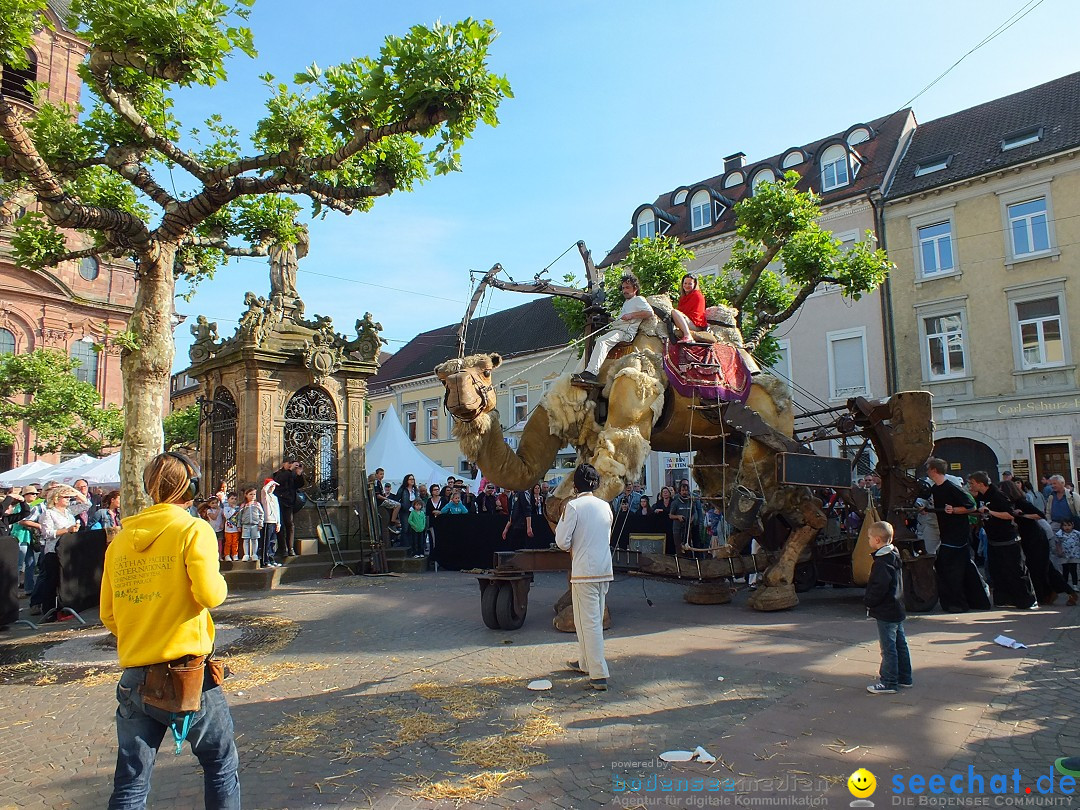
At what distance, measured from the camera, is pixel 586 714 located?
4.84 metres

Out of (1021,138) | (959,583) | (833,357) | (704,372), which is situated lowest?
(959,583)

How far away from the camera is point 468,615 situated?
871 cm

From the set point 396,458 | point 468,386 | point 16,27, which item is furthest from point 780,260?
point 16,27

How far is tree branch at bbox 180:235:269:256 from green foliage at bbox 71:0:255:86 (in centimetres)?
249

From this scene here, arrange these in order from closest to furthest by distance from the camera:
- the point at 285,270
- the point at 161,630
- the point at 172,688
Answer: the point at 172,688 → the point at 161,630 → the point at 285,270

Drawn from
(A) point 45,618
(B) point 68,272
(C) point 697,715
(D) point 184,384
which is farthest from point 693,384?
(D) point 184,384

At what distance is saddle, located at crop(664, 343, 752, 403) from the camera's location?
8.31 m

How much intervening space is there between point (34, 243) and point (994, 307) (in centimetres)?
2395

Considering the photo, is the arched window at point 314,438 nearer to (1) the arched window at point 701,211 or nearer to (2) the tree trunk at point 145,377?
(2) the tree trunk at point 145,377

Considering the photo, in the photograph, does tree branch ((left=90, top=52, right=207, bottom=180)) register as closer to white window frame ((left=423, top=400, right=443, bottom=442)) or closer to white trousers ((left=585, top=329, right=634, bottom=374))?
white trousers ((left=585, top=329, right=634, bottom=374))

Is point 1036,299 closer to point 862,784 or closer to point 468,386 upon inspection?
point 468,386

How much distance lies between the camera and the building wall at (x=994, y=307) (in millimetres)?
20891

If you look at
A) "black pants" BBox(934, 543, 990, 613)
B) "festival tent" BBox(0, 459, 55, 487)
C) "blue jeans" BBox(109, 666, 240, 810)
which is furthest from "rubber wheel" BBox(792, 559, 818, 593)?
"festival tent" BBox(0, 459, 55, 487)

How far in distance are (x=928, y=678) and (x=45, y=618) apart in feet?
32.7
